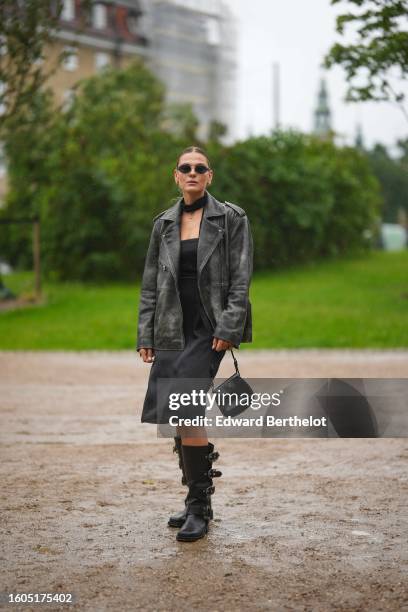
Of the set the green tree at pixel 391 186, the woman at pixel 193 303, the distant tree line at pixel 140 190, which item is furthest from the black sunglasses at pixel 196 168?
the green tree at pixel 391 186

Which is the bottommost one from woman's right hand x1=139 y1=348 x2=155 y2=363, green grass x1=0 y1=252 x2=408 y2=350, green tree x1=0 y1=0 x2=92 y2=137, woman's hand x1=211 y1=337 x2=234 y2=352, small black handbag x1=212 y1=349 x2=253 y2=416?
green grass x1=0 y1=252 x2=408 y2=350

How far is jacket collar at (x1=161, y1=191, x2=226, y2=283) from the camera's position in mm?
5066

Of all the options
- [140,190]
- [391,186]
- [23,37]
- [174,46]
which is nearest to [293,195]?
[140,190]

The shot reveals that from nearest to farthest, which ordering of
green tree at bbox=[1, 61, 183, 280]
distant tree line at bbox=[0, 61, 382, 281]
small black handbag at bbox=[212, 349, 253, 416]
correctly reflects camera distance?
small black handbag at bbox=[212, 349, 253, 416] < green tree at bbox=[1, 61, 183, 280] < distant tree line at bbox=[0, 61, 382, 281]

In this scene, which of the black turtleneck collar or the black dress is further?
the black turtleneck collar

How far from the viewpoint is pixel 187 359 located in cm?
504

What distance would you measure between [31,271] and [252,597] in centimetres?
2868

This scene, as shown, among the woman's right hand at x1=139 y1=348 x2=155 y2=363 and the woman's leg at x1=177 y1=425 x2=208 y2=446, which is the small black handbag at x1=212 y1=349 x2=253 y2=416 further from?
the woman's right hand at x1=139 y1=348 x2=155 y2=363

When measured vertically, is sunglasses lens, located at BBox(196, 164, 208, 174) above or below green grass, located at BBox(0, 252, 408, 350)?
above

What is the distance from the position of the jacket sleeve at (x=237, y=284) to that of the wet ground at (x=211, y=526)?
3.32 ft

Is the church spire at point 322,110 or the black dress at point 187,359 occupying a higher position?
the church spire at point 322,110

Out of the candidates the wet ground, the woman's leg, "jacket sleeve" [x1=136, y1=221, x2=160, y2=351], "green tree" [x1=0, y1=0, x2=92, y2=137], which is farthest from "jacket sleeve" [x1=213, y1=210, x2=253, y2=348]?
"green tree" [x1=0, y1=0, x2=92, y2=137]

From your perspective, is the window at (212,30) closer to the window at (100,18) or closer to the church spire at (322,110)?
the window at (100,18)

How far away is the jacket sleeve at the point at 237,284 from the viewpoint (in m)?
4.96
